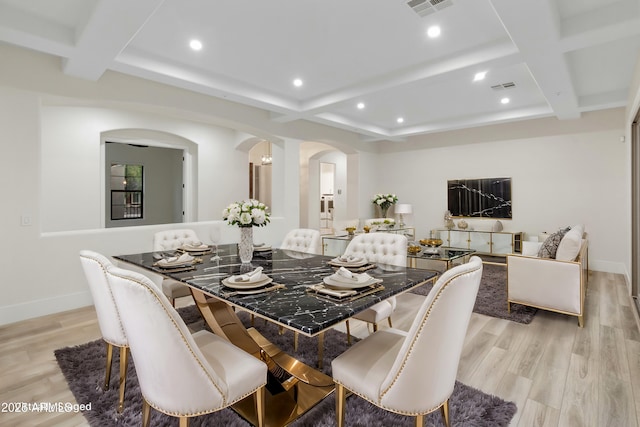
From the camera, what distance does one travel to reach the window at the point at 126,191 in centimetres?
741

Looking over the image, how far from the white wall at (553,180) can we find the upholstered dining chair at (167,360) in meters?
5.85

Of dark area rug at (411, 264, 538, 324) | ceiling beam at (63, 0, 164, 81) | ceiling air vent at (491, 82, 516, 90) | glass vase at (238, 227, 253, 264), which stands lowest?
dark area rug at (411, 264, 538, 324)

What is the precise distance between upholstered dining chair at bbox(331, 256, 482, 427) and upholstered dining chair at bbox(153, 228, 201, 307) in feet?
6.59

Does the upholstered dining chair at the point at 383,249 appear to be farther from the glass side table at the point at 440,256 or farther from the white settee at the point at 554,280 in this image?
the glass side table at the point at 440,256

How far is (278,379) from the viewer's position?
81.1 inches

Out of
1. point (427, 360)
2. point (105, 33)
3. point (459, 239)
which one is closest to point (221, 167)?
point (105, 33)

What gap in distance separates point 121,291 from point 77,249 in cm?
305

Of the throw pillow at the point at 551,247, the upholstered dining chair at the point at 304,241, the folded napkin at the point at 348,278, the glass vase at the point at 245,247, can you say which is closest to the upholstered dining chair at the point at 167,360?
the folded napkin at the point at 348,278

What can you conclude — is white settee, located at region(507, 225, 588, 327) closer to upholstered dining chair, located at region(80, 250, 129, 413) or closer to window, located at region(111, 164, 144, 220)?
upholstered dining chair, located at region(80, 250, 129, 413)

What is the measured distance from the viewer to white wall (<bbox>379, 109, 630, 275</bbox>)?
17.5 feet

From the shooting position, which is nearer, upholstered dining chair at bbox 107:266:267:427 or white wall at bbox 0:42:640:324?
upholstered dining chair at bbox 107:266:267:427

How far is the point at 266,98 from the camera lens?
15.0 ft

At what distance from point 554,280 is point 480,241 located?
334 centimetres

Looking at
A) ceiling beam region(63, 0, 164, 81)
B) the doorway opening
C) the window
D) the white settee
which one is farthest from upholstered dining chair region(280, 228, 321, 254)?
the doorway opening
